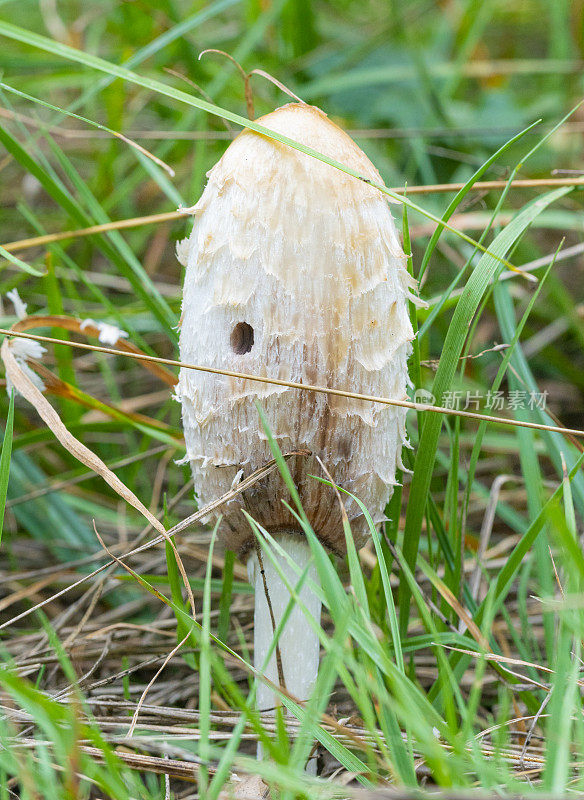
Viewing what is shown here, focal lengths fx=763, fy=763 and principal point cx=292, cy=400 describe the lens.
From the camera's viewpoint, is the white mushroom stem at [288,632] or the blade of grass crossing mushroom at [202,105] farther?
the white mushroom stem at [288,632]

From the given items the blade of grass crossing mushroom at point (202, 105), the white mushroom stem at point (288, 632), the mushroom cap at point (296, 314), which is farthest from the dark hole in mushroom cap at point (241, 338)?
the white mushroom stem at point (288, 632)

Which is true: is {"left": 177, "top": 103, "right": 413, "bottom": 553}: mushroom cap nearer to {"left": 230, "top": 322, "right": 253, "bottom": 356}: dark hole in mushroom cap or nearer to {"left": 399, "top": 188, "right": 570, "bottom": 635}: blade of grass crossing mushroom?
{"left": 230, "top": 322, "right": 253, "bottom": 356}: dark hole in mushroom cap

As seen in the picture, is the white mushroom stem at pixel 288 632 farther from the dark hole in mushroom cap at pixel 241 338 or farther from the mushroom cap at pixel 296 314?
the dark hole in mushroom cap at pixel 241 338

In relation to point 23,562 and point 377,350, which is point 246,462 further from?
point 23,562

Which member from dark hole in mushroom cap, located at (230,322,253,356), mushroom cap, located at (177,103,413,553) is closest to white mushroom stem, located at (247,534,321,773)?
mushroom cap, located at (177,103,413,553)

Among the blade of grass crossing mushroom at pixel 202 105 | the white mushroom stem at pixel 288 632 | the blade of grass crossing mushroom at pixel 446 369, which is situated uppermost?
the blade of grass crossing mushroom at pixel 202 105

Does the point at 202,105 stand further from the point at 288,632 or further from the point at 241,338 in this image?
the point at 288,632
